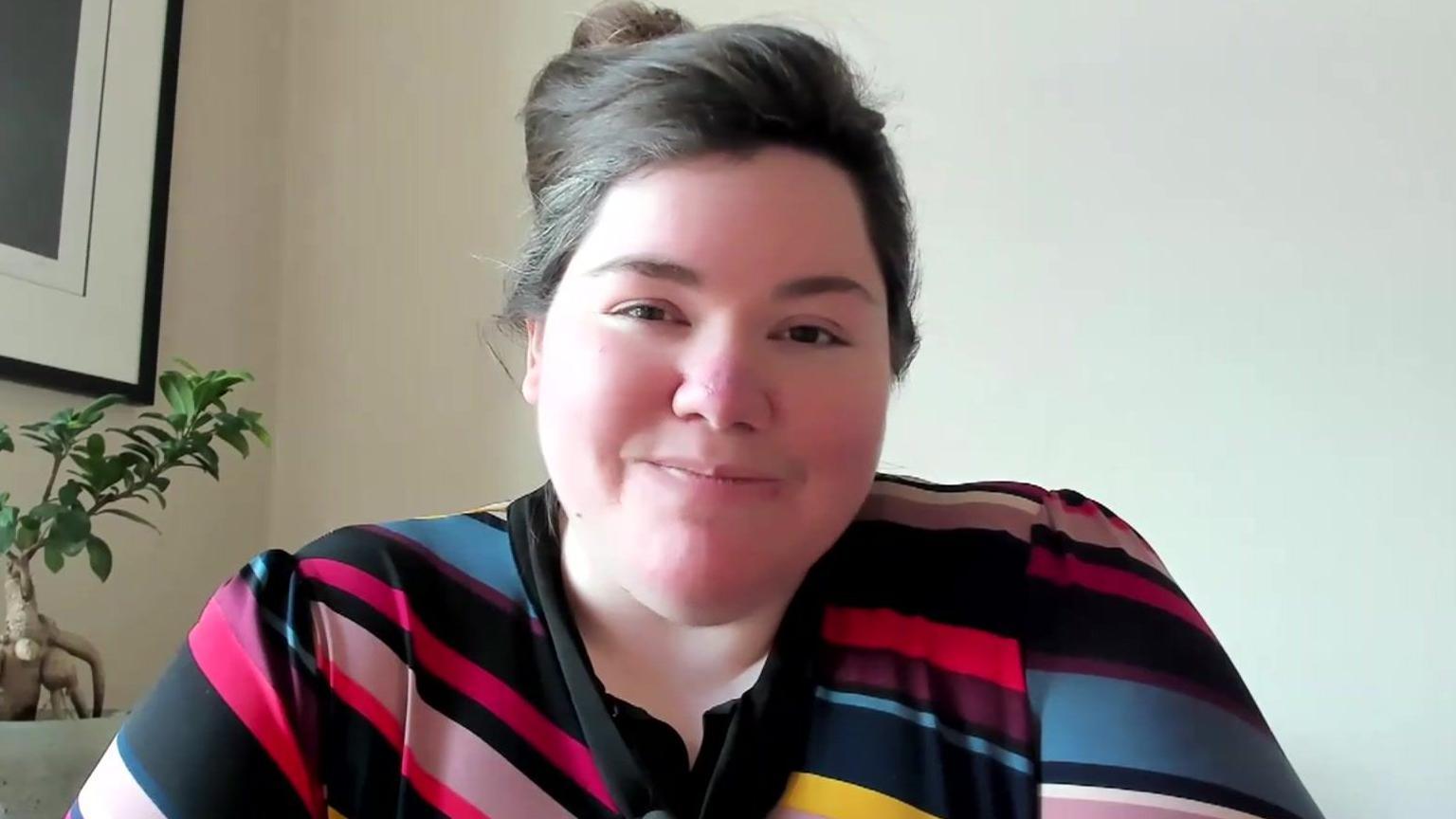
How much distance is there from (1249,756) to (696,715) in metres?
0.30

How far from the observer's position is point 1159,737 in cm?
62

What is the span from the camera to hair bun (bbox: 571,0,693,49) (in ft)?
2.59

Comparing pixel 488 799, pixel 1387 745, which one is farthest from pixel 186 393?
pixel 1387 745

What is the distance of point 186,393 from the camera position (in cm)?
113

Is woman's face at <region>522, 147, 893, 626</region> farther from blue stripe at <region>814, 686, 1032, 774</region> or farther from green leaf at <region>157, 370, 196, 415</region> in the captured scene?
green leaf at <region>157, 370, 196, 415</region>

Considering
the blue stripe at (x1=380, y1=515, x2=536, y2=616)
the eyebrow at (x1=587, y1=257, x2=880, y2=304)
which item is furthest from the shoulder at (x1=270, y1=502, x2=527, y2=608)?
the eyebrow at (x1=587, y1=257, x2=880, y2=304)

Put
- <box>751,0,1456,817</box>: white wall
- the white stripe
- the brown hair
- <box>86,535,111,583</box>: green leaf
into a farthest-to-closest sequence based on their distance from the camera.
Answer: <box>751,0,1456,817</box>: white wall < <box>86,535,111,583</box>: green leaf < the brown hair < the white stripe

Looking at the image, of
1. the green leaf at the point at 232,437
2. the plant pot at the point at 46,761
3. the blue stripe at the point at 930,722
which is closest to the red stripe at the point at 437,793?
the blue stripe at the point at 930,722

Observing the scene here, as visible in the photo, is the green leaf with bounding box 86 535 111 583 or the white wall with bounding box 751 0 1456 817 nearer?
the green leaf with bounding box 86 535 111 583

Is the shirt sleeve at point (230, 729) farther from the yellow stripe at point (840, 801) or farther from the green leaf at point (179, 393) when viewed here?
the green leaf at point (179, 393)

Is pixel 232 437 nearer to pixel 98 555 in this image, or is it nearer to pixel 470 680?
pixel 98 555

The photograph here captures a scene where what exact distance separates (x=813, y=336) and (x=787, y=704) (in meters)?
0.21

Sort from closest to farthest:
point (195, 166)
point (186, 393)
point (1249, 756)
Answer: point (1249, 756)
point (186, 393)
point (195, 166)

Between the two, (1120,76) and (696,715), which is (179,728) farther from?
(1120,76)
